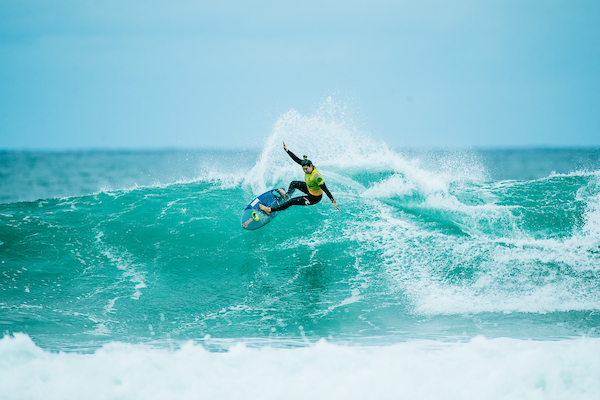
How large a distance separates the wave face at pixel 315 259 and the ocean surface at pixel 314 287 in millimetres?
43

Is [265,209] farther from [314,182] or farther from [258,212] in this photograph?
[314,182]

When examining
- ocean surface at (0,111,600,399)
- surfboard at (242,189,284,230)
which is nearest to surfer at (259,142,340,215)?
surfboard at (242,189,284,230)

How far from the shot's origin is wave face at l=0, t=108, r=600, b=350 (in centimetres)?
671

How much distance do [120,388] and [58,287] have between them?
4.61 m

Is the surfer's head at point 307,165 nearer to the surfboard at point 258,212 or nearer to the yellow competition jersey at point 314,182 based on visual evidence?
the yellow competition jersey at point 314,182

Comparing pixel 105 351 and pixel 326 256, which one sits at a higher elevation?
pixel 326 256

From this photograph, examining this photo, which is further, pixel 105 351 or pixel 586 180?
pixel 586 180

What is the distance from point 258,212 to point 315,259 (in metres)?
1.75

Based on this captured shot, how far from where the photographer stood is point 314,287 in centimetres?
812

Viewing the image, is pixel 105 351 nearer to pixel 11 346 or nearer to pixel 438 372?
pixel 11 346

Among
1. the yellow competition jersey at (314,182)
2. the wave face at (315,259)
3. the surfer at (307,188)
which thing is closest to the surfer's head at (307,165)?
the surfer at (307,188)

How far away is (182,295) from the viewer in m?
7.96

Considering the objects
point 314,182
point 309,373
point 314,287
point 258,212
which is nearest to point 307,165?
point 314,182

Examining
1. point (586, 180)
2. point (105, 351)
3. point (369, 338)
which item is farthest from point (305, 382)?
point (586, 180)
